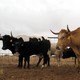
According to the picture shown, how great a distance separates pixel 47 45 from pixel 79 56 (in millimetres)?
3545

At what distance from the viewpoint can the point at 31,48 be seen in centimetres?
1781

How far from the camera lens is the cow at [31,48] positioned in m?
17.7

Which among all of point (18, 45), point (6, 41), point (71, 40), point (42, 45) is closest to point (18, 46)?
point (18, 45)

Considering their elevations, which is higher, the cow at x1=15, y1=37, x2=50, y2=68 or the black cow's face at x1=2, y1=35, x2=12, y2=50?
the black cow's face at x1=2, y1=35, x2=12, y2=50

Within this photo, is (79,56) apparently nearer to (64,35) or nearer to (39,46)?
(64,35)

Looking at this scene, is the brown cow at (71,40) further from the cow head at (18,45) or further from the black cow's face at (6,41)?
the black cow's face at (6,41)

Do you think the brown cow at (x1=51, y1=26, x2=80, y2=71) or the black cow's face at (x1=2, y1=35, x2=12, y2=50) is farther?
the black cow's face at (x1=2, y1=35, x2=12, y2=50)

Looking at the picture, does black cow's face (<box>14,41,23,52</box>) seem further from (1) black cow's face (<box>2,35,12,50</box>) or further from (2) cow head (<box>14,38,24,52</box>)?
(1) black cow's face (<box>2,35,12,50</box>)

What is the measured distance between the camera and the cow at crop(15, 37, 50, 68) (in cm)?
1766

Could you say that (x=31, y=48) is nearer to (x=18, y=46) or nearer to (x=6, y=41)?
(x=18, y=46)

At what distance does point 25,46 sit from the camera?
17.7m

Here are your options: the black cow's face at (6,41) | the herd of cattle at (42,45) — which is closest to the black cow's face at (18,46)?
the herd of cattle at (42,45)

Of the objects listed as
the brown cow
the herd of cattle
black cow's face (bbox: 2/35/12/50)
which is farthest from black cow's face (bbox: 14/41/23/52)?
the brown cow

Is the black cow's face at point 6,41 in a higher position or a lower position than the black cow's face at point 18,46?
higher
